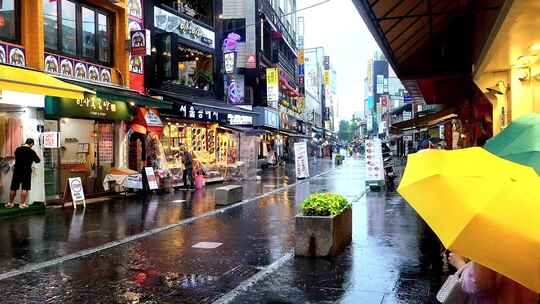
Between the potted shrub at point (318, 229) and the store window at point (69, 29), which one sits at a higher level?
the store window at point (69, 29)

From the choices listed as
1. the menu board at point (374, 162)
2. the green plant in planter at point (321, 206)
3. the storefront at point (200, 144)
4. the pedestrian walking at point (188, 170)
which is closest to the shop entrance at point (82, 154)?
the storefront at point (200, 144)

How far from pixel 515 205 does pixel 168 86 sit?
23935 millimetres

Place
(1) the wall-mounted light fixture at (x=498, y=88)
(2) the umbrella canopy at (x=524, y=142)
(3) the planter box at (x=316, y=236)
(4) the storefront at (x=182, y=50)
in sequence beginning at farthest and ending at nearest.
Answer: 1. (4) the storefront at (x=182, y=50)
2. (1) the wall-mounted light fixture at (x=498, y=88)
3. (3) the planter box at (x=316, y=236)
4. (2) the umbrella canopy at (x=524, y=142)

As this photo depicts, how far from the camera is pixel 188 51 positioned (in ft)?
91.4

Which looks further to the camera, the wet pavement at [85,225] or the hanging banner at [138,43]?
the hanging banner at [138,43]

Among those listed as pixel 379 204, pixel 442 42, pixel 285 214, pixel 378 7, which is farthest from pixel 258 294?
pixel 442 42

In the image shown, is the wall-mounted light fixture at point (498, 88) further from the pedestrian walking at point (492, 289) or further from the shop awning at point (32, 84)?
the pedestrian walking at point (492, 289)

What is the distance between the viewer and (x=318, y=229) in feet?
28.1

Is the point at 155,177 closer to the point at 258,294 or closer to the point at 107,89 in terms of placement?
the point at 107,89

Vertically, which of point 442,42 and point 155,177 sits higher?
point 442,42

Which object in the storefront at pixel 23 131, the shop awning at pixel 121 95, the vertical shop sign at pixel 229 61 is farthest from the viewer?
the vertical shop sign at pixel 229 61

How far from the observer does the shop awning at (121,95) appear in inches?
664

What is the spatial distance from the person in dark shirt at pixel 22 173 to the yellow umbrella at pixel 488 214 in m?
13.8

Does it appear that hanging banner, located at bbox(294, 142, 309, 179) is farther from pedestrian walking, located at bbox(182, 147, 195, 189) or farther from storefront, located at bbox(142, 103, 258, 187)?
pedestrian walking, located at bbox(182, 147, 195, 189)
